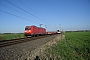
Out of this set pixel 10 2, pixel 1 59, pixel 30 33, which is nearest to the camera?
pixel 1 59

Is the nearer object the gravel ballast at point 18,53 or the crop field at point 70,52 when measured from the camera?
the gravel ballast at point 18,53

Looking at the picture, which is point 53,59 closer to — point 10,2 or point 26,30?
point 10,2

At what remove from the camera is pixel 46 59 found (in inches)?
253

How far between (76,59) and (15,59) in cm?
422

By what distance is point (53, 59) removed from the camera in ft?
21.3

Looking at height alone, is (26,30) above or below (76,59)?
above

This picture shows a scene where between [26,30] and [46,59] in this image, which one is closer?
[46,59]

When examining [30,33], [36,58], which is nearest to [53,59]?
[36,58]

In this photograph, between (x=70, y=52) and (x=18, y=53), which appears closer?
(x=18, y=53)

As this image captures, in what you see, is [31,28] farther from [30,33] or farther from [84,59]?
[84,59]

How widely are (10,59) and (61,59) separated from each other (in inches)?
136

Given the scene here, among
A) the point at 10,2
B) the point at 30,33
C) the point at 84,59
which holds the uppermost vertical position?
the point at 10,2

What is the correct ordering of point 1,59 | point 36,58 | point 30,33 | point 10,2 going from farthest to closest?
point 30,33 < point 10,2 < point 36,58 < point 1,59

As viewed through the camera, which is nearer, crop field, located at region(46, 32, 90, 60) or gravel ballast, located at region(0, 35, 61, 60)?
gravel ballast, located at region(0, 35, 61, 60)
